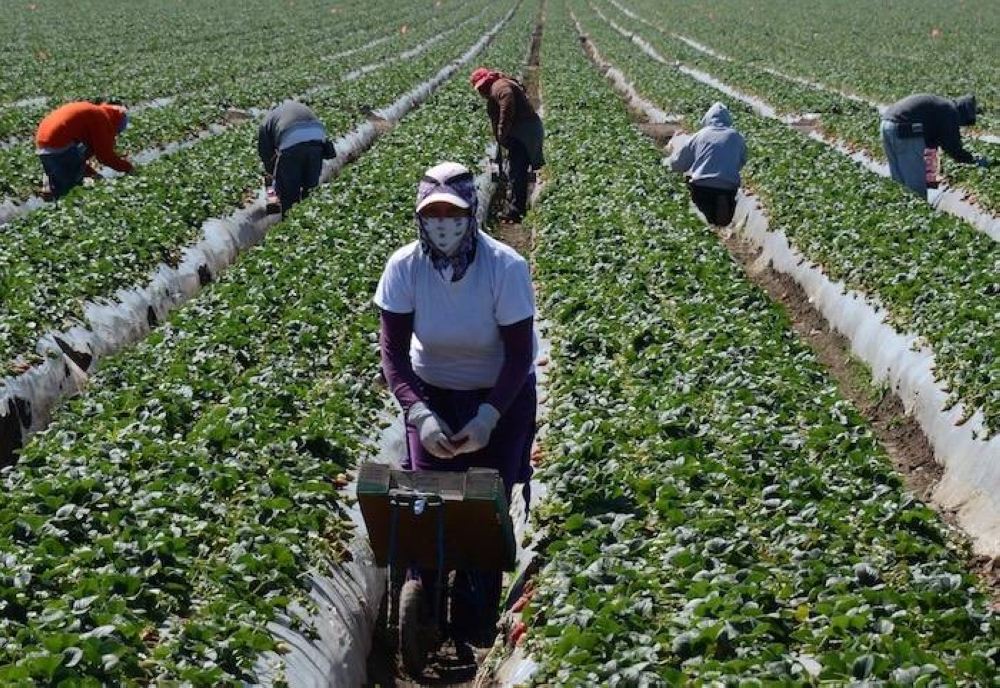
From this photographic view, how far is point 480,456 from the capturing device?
6398 mm

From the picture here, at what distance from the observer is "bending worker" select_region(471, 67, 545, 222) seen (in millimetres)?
15951

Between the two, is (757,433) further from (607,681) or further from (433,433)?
(607,681)

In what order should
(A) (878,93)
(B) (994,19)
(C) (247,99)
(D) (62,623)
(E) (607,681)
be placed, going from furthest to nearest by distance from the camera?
(B) (994,19) < (A) (878,93) < (C) (247,99) < (D) (62,623) < (E) (607,681)

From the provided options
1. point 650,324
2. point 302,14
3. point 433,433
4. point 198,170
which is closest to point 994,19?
point 302,14

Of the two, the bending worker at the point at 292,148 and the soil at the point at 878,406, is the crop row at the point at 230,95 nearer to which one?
the bending worker at the point at 292,148

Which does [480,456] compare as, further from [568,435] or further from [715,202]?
[715,202]

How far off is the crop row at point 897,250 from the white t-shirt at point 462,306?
13.7 ft

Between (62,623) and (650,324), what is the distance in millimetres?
5761

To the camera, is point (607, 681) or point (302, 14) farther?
point (302, 14)

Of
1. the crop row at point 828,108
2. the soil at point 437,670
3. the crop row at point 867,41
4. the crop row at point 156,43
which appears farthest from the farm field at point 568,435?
the crop row at point 867,41

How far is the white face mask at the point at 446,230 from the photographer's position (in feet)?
19.2

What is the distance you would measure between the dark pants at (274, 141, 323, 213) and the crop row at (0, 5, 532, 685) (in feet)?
11.2

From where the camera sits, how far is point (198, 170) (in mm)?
17734

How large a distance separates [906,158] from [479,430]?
38.6ft
